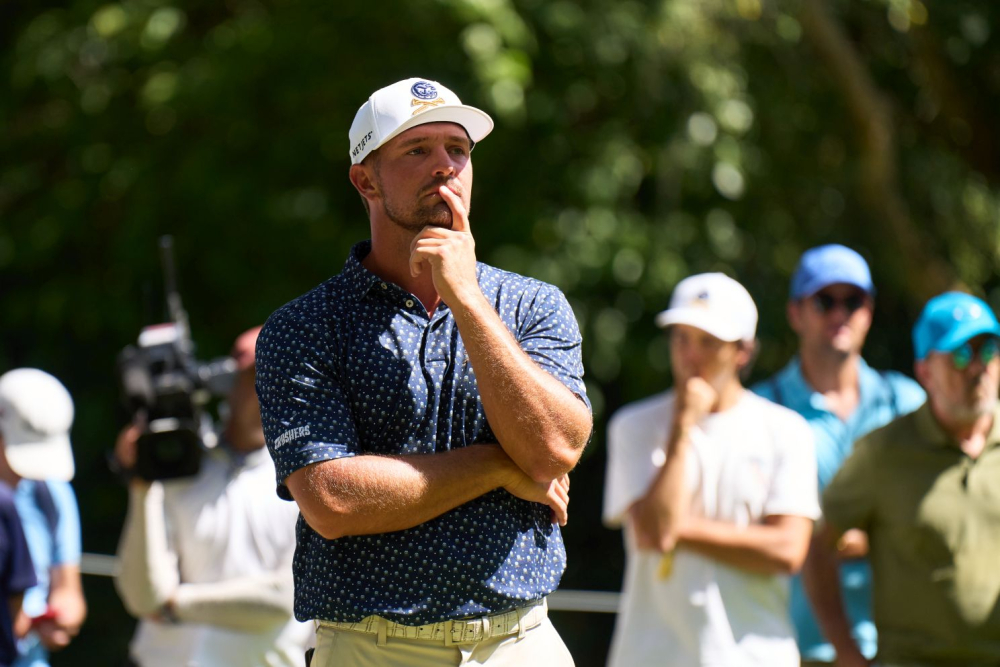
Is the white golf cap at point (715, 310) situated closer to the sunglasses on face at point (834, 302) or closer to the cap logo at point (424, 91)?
the sunglasses on face at point (834, 302)

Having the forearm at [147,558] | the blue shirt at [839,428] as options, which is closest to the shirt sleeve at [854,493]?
the blue shirt at [839,428]

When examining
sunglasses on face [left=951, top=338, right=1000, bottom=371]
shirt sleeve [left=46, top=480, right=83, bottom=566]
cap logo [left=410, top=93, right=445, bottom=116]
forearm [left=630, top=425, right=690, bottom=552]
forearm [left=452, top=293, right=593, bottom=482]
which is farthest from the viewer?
shirt sleeve [left=46, top=480, right=83, bottom=566]

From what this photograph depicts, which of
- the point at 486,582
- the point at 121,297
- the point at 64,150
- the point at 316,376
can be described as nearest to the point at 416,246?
the point at 316,376

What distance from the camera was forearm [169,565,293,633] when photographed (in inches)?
165

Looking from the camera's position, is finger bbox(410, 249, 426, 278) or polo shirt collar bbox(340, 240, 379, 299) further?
polo shirt collar bbox(340, 240, 379, 299)

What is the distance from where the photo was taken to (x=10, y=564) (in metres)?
4.08

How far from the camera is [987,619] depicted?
12.7 feet

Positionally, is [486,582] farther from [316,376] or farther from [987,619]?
[987,619]

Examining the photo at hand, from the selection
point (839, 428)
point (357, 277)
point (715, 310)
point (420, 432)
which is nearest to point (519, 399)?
point (420, 432)

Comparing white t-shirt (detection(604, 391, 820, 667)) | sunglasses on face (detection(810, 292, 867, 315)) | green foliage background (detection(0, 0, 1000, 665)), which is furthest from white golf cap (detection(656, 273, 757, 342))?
green foliage background (detection(0, 0, 1000, 665))

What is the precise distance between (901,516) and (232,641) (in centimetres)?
214

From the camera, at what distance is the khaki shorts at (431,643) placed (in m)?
2.63

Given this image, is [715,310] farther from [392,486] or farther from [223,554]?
[392,486]

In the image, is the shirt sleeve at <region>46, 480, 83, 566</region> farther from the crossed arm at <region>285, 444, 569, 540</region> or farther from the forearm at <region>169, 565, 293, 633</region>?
the crossed arm at <region>285, 444, 569, 540</region>
